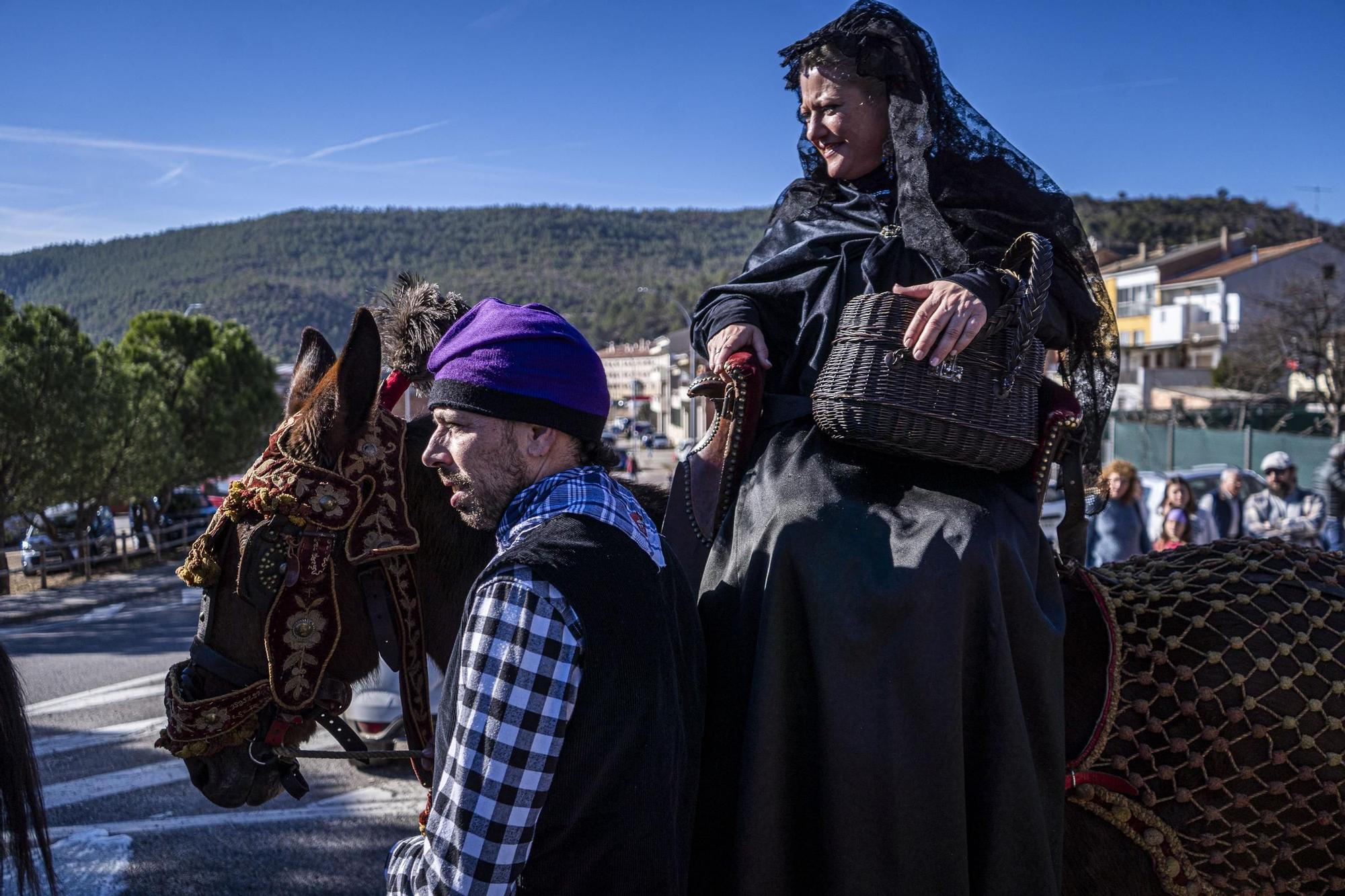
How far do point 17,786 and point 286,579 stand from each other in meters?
0.61

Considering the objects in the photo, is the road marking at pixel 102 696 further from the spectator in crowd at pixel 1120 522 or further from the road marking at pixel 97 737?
the spectator in crowd at pixel 1120 522

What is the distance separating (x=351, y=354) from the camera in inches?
87.4

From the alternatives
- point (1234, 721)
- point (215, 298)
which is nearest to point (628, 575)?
point (1234, 721)

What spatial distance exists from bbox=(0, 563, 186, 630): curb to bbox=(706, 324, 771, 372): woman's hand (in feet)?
58.6

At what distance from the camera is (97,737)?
297 inches

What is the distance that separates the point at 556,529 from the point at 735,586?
0.54 metres

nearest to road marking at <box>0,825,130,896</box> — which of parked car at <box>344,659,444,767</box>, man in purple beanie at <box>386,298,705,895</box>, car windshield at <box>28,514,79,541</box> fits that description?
parked car at <box>344,659,444,767</box>

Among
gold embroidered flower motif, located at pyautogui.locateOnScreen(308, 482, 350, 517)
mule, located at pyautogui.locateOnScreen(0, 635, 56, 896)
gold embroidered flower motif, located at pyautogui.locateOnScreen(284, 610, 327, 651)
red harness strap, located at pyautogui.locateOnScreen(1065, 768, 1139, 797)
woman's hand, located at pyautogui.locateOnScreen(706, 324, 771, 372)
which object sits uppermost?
woman's hand, located at pyautogui.locateOnScreen(706, 324, 771, 372)

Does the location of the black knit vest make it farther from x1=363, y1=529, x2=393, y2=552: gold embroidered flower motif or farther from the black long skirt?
x1=363, y1=529, x2=393, y2=552: gold embroidered flower motif

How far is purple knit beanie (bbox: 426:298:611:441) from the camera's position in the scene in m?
1.79

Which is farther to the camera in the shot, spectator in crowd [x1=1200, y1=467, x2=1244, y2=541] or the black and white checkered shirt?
spectator in crowd [x1=1200, y1=467, x2=1244, y2=541]

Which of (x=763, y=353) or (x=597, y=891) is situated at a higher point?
(x=763, y=353)

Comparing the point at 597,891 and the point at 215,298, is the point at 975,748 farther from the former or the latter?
the point at 215,298

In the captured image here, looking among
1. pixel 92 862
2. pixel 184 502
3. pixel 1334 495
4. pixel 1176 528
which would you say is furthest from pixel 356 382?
pixel 184 502
